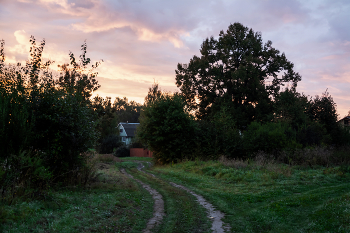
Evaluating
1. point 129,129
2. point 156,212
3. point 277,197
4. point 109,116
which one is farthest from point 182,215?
point 129,129

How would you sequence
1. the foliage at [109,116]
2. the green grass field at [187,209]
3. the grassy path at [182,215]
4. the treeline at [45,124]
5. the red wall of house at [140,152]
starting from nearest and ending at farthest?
the green grass field at [187,209]
the grassy path at [182,215]
the treeline at [45,124]
the foliage at [109,116]
the red wall of house at [140,152]

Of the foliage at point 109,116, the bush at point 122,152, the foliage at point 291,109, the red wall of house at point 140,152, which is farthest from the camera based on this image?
the bush at point 122,152

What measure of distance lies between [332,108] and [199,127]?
18.4 metres

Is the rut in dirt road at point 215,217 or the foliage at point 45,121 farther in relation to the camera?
the foliage at point 45,121

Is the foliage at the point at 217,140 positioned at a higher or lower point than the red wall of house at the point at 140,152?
higher

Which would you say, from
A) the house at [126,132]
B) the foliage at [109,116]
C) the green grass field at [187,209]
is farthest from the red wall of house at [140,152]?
the green grass field at [187,209]

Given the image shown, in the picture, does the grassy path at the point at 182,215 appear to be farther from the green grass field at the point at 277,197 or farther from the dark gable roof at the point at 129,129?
the dark gable roof at the point at 129,129

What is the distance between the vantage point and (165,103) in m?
27.0

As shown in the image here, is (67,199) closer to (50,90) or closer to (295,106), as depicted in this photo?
(50,90)

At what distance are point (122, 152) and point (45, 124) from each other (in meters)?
38.1

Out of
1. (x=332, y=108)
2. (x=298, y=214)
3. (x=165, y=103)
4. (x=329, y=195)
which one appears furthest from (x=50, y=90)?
(x=332, y=108)

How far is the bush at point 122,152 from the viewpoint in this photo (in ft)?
156

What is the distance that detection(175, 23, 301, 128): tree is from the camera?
119ft

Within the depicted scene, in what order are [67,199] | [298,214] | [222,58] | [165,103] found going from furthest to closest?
1. [222,58]
2. [165,103]
3. [67,199]
4. [298,214]
